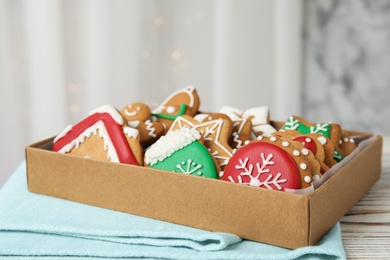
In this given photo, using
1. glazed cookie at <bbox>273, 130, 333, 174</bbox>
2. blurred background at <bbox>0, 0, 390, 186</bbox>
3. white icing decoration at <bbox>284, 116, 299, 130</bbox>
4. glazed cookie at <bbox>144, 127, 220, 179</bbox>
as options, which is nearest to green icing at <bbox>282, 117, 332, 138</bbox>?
white icing decoration at <bbox>284, 116, 299, 130</bbox>

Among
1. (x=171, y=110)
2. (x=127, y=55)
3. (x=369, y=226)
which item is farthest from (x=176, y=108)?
(x=127, y=55)

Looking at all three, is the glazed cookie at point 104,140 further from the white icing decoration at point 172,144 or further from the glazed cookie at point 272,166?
the glazed cookie at point 272,166

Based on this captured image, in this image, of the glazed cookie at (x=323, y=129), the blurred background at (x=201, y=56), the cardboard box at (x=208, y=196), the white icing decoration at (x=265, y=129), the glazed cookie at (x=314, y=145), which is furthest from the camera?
the blurred background at (x=201, y=56)

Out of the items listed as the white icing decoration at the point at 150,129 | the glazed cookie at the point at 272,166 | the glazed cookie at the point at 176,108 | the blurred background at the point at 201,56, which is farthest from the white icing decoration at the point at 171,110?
the blurred background at the point at 201,56

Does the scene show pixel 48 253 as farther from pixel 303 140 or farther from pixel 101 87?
pixel 101 87

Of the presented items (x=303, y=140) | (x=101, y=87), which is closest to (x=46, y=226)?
(x=303, y=140)

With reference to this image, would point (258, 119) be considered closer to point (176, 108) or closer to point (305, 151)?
point (176, 108)

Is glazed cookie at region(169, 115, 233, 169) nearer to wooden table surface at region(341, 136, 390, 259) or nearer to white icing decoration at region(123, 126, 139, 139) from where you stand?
white icing decoration at region(123, 126, 139, 139)
